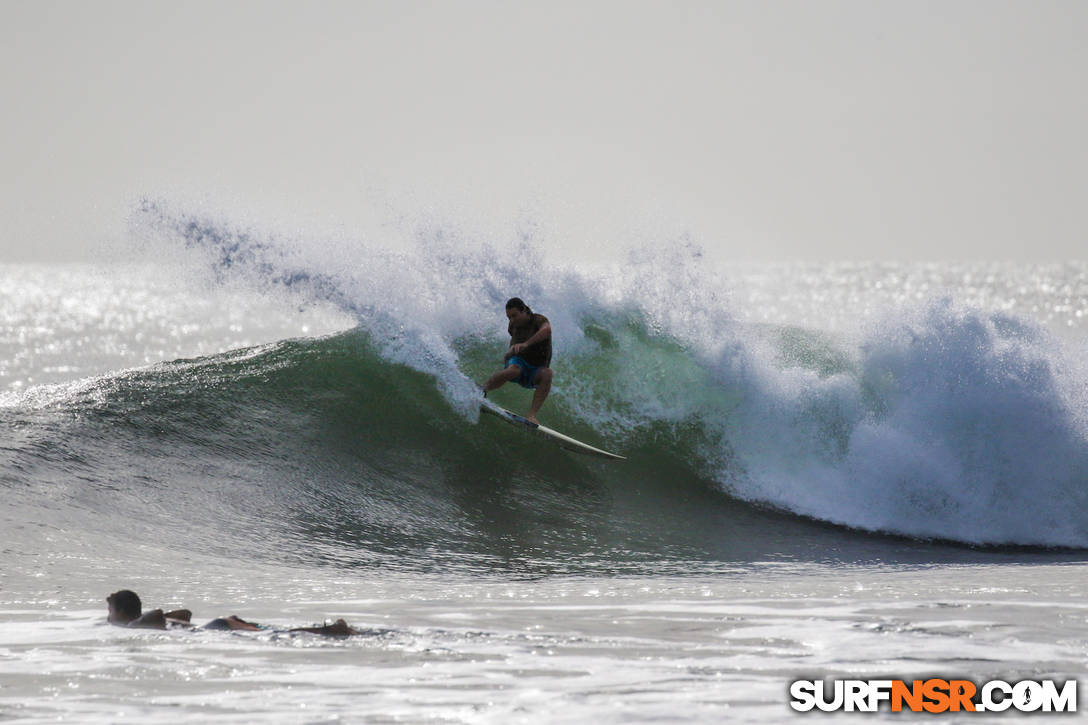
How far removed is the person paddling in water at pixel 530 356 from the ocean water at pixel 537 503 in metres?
0.99

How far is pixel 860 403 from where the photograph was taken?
1161cm

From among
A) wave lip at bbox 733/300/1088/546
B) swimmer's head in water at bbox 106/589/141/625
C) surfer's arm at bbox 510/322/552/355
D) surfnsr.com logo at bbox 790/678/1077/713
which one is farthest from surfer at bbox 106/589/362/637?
wave lip at bbox 733/300/1088/546

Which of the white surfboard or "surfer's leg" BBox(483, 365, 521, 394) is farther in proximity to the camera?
the white surfboard

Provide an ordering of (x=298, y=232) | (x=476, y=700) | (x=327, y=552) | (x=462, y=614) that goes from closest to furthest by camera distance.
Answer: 1. (x=476, y=700)
2. (x=462, y=614)
3. (x=327, y=552)
4. (x=298, y=232)

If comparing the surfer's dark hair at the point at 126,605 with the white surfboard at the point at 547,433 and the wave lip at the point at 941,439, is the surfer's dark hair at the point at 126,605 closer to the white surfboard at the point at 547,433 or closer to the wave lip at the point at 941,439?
the white surfboard at the point at 547,433

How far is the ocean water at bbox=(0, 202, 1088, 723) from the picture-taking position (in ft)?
16.9

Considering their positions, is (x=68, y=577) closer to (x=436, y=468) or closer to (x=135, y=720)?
(x=135, y=720)

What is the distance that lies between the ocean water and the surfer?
0.30 ft

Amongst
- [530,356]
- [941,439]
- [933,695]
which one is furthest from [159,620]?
[941,439]

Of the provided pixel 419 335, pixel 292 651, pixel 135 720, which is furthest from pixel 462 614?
pixel 419 335

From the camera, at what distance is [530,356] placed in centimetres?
995

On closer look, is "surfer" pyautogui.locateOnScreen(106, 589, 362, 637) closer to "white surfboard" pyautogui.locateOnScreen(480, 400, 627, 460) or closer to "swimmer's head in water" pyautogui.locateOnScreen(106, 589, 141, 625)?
"swimmer's head in water" pyautogui.locateOnScreen(106, 589, 141, 625)

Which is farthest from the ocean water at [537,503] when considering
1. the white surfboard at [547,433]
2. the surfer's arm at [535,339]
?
the surfer's arm at [535,339]

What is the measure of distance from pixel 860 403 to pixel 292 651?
766cm
